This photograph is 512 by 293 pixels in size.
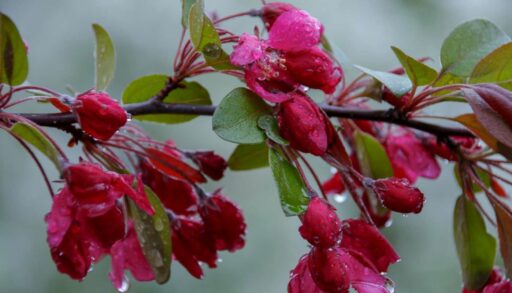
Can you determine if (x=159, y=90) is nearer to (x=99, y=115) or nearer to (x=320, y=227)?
(x=99, y=115)

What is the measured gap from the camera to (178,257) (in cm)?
106

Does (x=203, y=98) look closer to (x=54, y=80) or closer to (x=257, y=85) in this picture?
(x=257, y=85)

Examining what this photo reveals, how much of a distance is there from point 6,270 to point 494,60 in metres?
2.23

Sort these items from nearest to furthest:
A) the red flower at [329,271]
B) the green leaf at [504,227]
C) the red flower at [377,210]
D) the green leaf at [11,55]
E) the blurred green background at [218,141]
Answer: the red flower at [329,271], the green leaf at [11,55], the green leaf at [504,227], the red flower at [377,210], the blurred green background at [218,141]

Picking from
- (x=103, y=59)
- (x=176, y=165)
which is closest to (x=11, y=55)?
(x=103, y=59)

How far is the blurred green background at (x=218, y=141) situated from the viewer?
278cm

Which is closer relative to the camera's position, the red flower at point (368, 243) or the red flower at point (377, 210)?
the red flower at point (368, 243)

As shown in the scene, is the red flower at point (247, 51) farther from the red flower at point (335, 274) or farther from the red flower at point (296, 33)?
the red flower at point (335, 274)

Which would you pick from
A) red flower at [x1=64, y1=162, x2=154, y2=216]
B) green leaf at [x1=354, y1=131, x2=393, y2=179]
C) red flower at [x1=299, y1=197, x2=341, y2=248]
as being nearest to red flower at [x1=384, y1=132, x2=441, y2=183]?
green leaf at [x1=354, y1=131, x2=393, y2=179]

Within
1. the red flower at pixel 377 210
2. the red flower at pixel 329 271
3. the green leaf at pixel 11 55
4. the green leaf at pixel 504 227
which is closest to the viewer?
the red flower at pixel 329 271

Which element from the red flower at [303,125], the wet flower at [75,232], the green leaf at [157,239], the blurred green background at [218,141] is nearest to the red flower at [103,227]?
the wet flower at [75,232]

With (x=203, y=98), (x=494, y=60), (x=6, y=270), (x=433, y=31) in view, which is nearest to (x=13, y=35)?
(x=203, y=98)

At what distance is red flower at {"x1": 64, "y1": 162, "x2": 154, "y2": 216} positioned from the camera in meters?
0.83

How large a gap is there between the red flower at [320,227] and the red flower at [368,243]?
72mm
